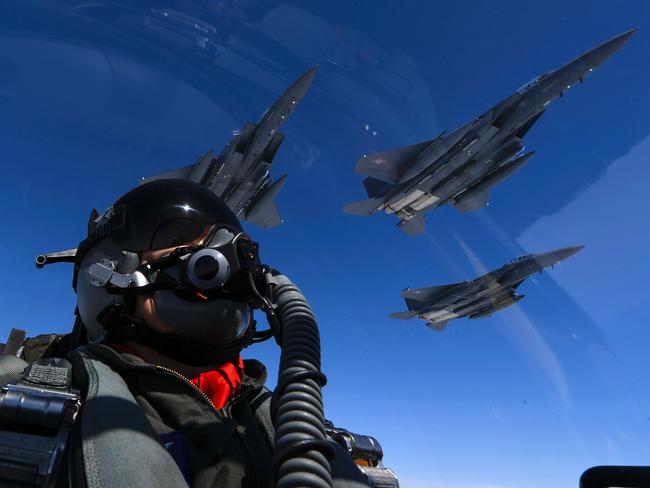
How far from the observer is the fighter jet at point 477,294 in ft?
90.4

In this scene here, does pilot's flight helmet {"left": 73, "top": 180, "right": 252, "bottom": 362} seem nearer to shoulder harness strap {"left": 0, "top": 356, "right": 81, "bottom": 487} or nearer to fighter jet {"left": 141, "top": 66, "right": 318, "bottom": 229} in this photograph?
shoulder harness strap {"left": 0, "top": 356, "right": 81, "bottom": 487}

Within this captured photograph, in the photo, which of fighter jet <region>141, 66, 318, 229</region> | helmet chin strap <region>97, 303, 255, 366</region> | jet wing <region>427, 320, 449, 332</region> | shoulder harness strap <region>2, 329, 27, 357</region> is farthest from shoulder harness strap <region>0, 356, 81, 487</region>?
jet wing <region>427, 320, 449, 332</region>

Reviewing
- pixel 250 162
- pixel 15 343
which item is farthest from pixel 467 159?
pixel 15 343

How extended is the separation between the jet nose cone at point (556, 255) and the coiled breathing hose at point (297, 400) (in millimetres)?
28439

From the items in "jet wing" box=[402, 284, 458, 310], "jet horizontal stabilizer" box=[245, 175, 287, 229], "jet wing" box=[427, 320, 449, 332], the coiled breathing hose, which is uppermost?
"jet horizontal stabilizer" box=[245, 175, 287, 229]

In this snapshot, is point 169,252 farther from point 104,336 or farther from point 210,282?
point 104,336

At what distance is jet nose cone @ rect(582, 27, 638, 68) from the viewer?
19.7m

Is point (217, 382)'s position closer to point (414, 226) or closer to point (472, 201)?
point (472, 201)

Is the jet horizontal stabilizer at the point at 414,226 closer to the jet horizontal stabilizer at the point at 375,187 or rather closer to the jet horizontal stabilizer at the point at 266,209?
the jet horizontal stabilizer at the point at 375,187

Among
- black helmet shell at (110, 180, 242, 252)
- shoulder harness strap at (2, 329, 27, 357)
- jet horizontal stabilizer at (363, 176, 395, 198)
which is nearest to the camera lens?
black helmet shell at (110, 180, 242, 252)

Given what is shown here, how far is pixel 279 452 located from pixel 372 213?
26.1 metres

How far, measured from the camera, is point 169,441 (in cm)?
154

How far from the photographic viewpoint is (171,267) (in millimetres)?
2041

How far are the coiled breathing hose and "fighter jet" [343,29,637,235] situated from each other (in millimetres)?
21003
